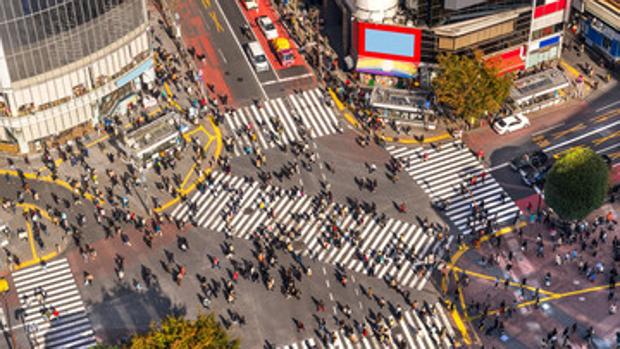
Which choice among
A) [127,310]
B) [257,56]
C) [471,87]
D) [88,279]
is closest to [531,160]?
[471,87]

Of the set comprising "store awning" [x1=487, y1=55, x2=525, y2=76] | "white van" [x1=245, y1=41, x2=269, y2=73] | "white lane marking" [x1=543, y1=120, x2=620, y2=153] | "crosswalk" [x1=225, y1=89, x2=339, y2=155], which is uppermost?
"white van" [x1=245, y1=41, x2=269, y2=73]

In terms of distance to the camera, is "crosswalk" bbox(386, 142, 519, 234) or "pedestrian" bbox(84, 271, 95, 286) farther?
"crosswalk" bbox(386, 142, 519, 234)

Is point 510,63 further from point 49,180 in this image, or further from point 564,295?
point 49,180

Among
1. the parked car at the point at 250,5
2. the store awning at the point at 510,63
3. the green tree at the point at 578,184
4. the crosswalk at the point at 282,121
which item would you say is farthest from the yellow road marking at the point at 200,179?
the green tree at the point at 578,184

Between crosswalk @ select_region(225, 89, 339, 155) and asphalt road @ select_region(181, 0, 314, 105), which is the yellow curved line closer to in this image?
crosswalk @ select_region(225, 89, 339, 155)

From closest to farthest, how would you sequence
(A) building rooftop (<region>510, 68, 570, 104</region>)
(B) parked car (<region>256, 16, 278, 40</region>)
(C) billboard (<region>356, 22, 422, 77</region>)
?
1. (C) billboard (<region>356, 22, 422, 77</region>)
2. (A) building rooftop (<region>510, 68, 570, 104</region>)
3. (B) parked car (<region>256, 16, 278, 40</region>)

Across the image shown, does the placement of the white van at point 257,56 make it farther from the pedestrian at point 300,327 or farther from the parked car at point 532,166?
the pedestrian at point 300,327

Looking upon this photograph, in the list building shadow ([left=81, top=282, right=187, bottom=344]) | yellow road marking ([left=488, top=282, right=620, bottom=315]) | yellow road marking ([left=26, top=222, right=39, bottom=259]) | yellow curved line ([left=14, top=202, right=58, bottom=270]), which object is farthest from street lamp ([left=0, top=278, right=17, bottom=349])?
yellow road marking ([left=488, top=282, right=620, bottom=315])
